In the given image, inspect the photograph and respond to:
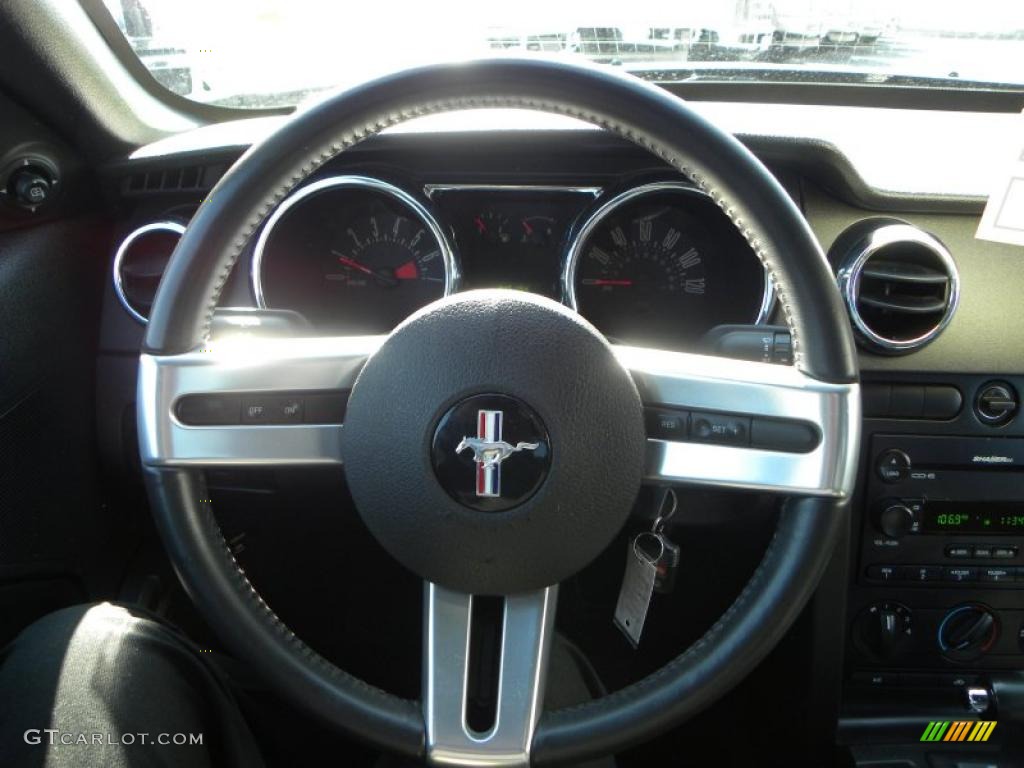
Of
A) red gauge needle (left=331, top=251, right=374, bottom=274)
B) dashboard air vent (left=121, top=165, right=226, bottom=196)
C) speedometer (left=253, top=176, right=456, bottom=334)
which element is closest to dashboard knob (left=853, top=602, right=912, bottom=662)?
speedometer (left=253, top=176, right=456, bottom=334)

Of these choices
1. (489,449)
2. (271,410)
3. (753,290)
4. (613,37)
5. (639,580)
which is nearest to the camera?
(489,449)

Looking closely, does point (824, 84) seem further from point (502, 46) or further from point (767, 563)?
point (767, 563)

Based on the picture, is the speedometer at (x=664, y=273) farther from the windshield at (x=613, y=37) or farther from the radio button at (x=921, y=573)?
the radio button at (x=921, y=573)

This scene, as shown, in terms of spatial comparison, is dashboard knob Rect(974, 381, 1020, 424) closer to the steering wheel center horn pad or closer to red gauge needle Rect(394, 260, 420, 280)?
the steering wheel center horn pad

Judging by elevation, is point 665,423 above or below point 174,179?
below

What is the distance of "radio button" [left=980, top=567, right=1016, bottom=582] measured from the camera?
5.47 feet

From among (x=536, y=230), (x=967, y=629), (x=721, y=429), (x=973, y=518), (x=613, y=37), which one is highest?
(x=613, y=37)

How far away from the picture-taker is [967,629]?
169cm

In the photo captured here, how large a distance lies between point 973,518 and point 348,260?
1085 mm

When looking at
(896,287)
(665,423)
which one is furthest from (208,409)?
(896,287)

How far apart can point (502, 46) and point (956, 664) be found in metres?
1.30

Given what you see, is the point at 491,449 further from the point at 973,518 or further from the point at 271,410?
the point at 973,518

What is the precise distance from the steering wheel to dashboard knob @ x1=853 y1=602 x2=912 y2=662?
0.69 metres

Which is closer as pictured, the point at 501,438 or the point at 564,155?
the point at 501,438
